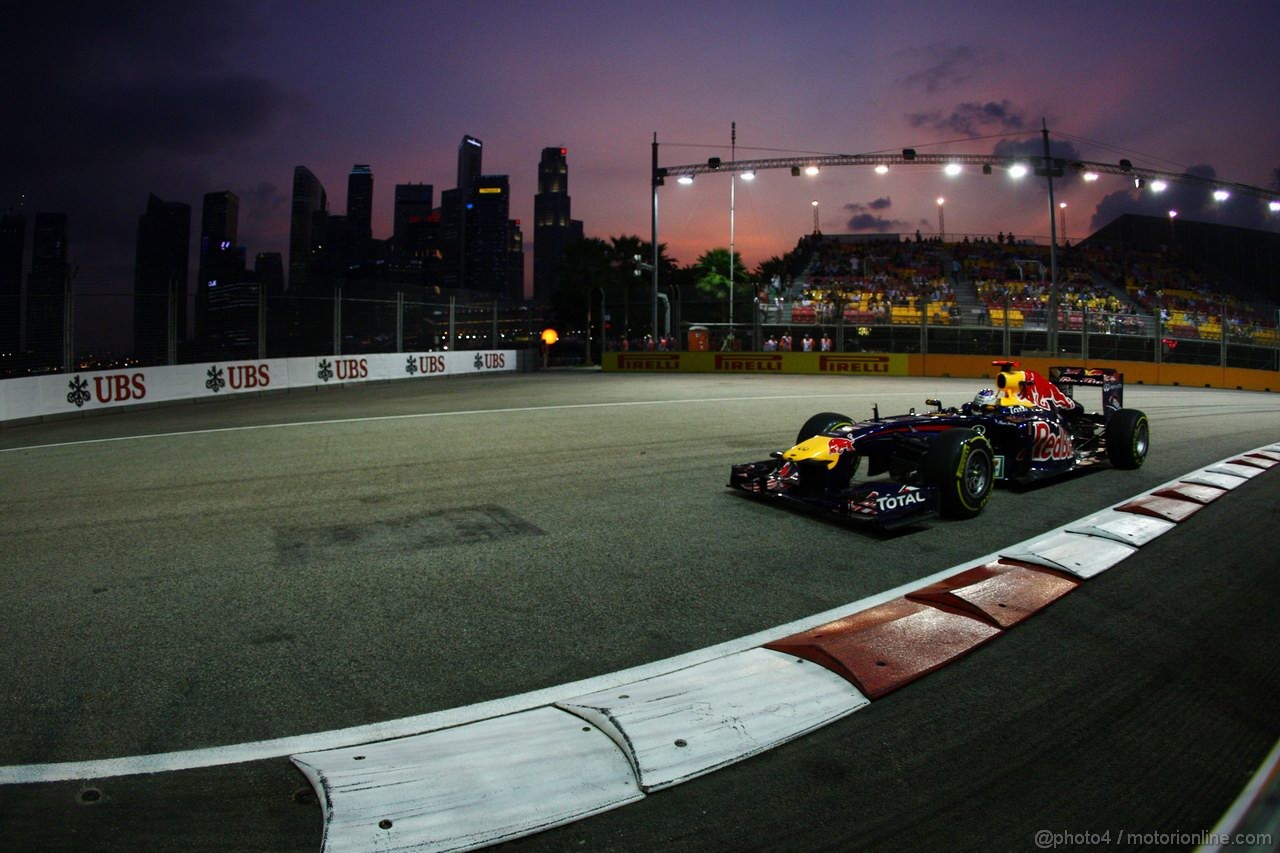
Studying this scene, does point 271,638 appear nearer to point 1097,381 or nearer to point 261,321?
point 1097,381

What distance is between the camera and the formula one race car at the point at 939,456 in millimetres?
6773

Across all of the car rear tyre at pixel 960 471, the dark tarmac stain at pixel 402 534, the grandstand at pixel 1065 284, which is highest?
the grandstand at pixel 1065 284

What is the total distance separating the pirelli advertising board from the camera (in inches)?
1155

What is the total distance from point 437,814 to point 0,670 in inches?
106

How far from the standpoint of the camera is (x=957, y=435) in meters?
7.07

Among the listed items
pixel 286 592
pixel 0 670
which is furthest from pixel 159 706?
pixel 286 592

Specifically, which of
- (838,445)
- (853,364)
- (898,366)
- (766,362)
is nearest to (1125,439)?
(838,445)

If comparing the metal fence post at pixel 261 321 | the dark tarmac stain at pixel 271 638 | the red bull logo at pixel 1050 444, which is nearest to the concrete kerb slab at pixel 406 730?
the dark tarmac stain at pixel 271 638

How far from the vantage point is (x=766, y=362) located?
30766 millimetres

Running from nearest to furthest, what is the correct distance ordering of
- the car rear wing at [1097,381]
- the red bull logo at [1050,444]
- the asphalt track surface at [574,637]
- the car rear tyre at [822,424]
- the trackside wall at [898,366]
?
the asphalt track surface at [574,637]
the car rear tyre at [822,424]
the red bull logo at [1050,444]
the car rear wing at [1097,381]
the trackside wall at [898,366]

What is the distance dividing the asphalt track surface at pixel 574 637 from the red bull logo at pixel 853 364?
20347 millimetres

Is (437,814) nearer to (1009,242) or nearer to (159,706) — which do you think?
(159,706)

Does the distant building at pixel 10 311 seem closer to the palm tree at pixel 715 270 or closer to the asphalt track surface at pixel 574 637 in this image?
the asphalt track surface at pixel 574 637

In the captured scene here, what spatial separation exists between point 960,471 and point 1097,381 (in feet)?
14.6
